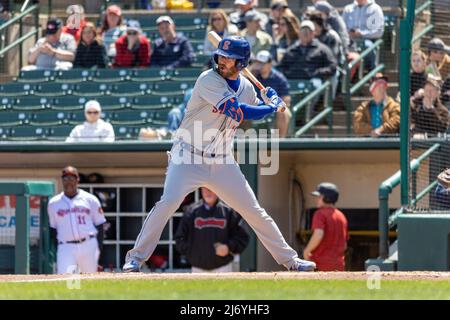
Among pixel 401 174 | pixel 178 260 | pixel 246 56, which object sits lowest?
pixel 178 260

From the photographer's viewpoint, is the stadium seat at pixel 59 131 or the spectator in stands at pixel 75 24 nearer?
the stadium seat at pixel 59 131

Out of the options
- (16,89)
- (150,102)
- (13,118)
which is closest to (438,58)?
(150,102)

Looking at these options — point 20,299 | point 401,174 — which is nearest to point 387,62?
point 401,174

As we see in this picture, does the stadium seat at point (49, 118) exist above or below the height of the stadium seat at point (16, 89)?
below

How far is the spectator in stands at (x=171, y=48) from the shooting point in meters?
15.3

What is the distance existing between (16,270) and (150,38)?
449 centimetres

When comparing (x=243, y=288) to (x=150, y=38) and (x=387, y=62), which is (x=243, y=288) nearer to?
(x=387, y=62)

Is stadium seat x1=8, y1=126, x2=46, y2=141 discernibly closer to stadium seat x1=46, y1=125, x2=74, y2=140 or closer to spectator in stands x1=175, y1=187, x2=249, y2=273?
stadium seat x1=46, y1=125, x2=74, y2=140

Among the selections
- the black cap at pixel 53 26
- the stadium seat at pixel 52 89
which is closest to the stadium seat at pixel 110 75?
the stadium seat at pixel 52 89

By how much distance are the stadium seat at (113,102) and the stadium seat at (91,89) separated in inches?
5.1

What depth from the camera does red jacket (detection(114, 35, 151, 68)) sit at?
15617mm

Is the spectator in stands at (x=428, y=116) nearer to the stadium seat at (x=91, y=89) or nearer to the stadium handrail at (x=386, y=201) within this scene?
the stadium handrail at (x=386, y=201)

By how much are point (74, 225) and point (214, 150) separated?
405cm

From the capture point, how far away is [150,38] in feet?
53.3
